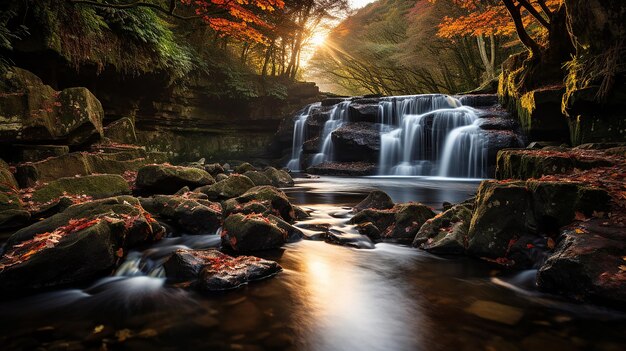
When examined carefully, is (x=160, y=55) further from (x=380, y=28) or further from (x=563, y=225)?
(x=380, y=28)

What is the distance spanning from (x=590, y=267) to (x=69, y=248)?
207 inches

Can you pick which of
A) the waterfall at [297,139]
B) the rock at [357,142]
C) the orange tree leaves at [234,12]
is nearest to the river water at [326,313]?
the orange tree leaves at [234,12]

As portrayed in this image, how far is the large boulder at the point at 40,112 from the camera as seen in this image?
24.2 feet

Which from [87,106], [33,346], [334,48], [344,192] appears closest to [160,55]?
[87,106]

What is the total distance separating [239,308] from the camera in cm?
309

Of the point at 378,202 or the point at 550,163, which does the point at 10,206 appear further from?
the point at 550,163

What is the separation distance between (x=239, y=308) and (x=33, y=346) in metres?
1.57

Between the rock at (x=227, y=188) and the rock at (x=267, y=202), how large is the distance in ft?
5.31

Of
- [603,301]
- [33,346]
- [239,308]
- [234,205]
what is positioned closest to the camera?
[33,346]

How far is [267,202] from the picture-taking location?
604cm

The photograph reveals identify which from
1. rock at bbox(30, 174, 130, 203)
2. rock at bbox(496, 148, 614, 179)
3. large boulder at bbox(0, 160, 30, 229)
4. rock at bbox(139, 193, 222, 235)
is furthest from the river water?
rock at bbox(30, 174, 130, 203)

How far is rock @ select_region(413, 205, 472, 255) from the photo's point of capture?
450 cm

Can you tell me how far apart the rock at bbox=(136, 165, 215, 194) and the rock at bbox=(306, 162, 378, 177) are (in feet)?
29.6

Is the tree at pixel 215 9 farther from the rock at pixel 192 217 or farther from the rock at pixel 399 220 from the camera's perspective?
the rock at pixel 399 220
